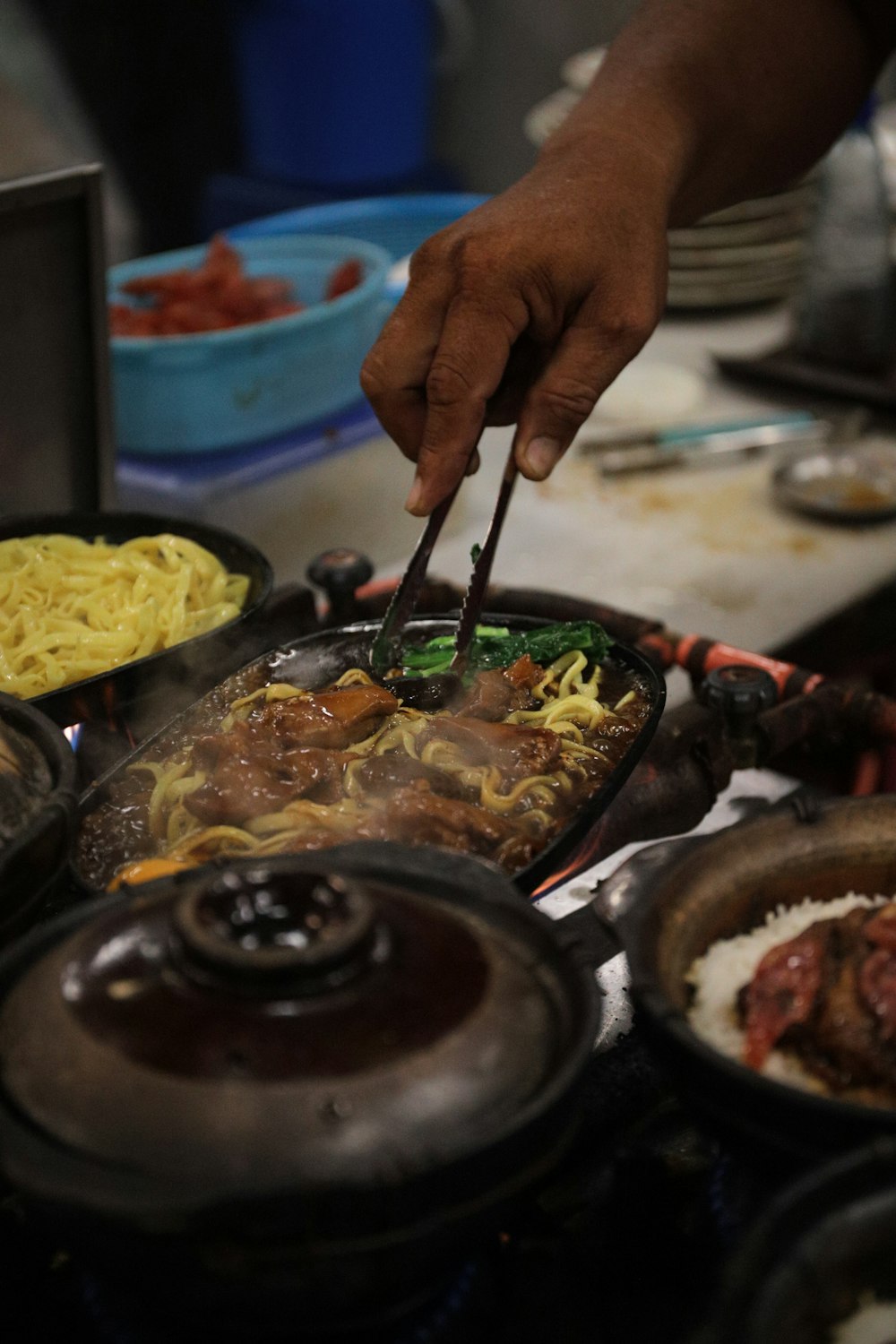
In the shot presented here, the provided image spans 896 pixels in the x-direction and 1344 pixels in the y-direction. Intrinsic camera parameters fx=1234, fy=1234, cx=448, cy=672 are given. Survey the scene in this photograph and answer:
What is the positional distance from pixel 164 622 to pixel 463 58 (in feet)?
19.3

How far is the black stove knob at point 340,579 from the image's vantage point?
259cm

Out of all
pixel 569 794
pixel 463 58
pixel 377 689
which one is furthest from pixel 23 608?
pixel 463 58

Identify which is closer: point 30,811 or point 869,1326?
point 869,1326

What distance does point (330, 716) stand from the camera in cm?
201

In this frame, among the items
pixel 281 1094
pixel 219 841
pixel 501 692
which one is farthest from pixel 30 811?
pixel 501 692

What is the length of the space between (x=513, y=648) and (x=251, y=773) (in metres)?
0.68

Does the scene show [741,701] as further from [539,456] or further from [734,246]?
[734,246]

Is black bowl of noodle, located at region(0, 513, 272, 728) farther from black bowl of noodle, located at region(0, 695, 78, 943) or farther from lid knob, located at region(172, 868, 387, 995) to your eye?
lid knob, located at region(172, 868, 387, 995)

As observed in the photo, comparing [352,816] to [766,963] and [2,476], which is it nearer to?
[766,963]

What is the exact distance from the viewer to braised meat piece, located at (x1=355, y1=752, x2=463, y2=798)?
6.19ft

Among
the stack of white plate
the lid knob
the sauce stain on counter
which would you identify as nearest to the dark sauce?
the lid knob

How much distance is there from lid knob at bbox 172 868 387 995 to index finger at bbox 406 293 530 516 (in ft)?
3.50

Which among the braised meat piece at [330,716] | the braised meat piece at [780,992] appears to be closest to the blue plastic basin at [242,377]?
the braised meat piece at [330,716]

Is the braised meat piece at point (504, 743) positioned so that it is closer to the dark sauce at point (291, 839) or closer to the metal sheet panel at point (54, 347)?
the dark sauce at point (291, 839)
